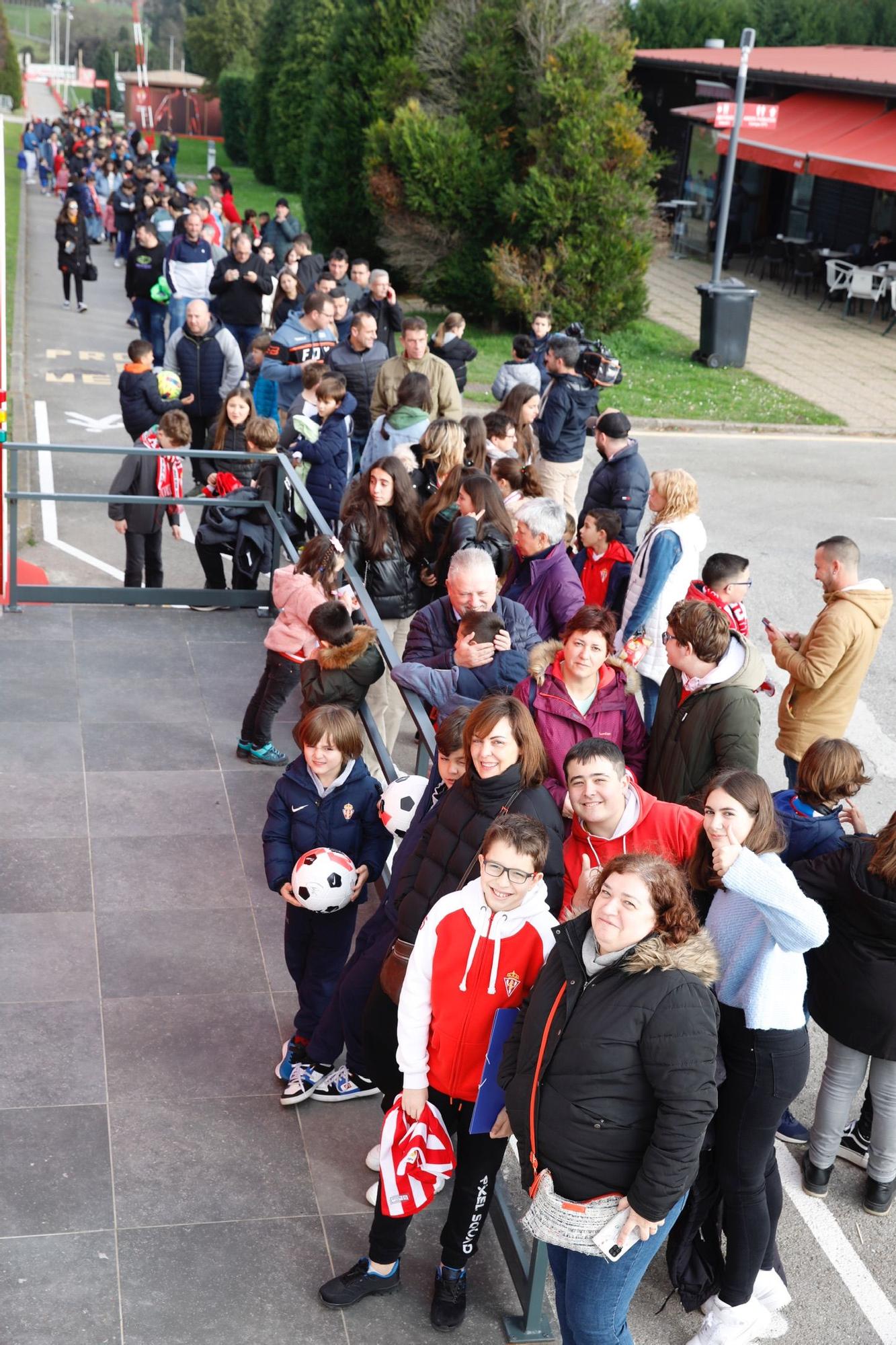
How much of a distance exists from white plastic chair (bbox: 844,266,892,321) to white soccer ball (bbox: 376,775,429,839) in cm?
2195

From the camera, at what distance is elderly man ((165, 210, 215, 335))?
679 inches

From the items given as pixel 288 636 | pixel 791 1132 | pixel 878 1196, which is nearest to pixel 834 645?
pixel 791 1132

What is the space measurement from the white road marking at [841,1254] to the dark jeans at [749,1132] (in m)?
0.46

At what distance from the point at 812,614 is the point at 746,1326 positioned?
7.81m

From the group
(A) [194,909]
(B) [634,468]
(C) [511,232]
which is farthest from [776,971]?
(C) [511,232]

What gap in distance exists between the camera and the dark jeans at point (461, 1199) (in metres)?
3.99

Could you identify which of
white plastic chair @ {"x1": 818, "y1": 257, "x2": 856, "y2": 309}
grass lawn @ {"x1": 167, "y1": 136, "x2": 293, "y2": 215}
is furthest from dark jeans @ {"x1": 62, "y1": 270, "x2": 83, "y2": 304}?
white plastic chair @ {"x1": 818, "y1": 257, "x2": 856, "y2": 309}

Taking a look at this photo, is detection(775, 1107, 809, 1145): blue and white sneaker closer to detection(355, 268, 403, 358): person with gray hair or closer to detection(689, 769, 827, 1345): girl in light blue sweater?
detection(689, 769, 827, 1345): girl in light blue sweater

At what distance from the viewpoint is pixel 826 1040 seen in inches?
234

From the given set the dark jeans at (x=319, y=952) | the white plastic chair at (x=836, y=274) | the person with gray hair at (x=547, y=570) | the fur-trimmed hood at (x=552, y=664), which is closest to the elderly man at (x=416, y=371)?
the person with gray hair at (x=547, y=570)

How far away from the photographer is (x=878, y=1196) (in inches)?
190

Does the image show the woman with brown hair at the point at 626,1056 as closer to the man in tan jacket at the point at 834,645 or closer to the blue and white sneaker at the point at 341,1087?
the blue and white sneaker at the point at 341,1087

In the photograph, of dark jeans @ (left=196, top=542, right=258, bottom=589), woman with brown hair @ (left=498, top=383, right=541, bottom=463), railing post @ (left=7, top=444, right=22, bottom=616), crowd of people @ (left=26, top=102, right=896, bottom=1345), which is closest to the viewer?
crowd of people @ (left=26, top=102, right=896, bottom=1345)

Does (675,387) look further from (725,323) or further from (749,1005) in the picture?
(749,1005)
